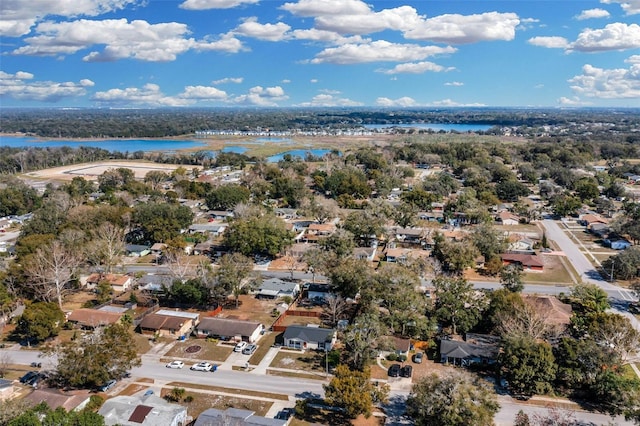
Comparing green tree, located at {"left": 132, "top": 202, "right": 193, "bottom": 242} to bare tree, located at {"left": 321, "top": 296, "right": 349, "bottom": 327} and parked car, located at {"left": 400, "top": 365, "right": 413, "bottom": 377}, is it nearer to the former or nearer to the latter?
bare tree, located at {"left": 321, "top": 296, "right": 349, "bottom": 327}

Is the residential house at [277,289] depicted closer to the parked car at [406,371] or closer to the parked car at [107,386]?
the parked car at [406,371]

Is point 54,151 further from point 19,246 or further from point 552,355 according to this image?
point 552,355

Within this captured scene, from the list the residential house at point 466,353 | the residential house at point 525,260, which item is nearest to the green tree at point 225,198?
the residential house at point 525,260

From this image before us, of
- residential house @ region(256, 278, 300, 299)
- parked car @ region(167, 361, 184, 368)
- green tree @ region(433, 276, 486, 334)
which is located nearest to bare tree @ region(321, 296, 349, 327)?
residential house @ region(256, 278, 300, 299)

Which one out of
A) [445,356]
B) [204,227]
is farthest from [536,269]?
[204,227]

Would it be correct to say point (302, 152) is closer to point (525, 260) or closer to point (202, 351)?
point (525, 260)
